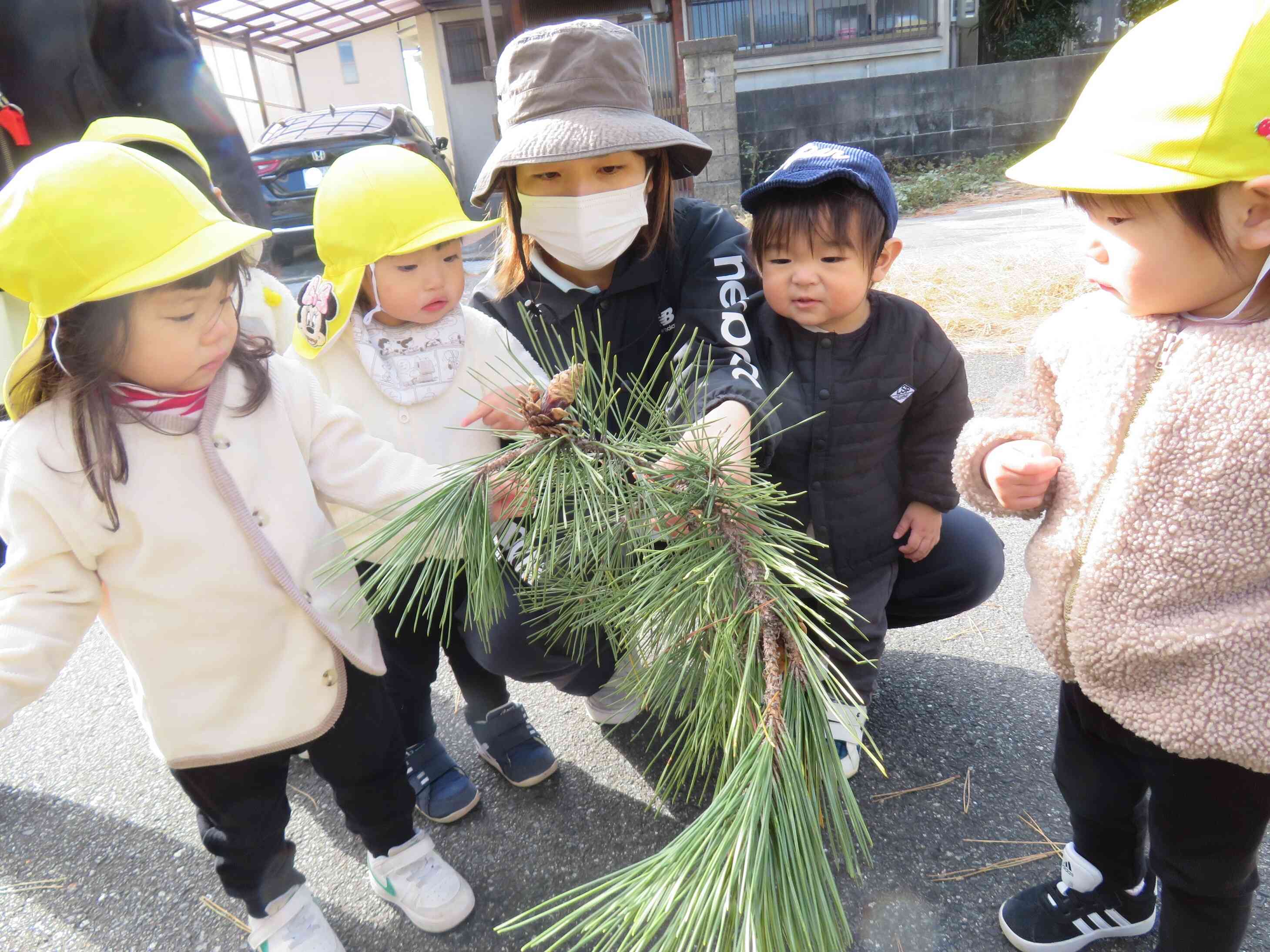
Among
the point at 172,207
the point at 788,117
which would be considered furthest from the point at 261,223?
the point at 788,117

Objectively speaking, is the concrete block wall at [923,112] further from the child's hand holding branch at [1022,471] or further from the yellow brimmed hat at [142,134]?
the child's hand holding branch at [1022,471]

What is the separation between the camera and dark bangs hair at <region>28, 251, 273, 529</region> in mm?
1154

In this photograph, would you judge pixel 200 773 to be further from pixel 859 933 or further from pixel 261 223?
pixel 261 223

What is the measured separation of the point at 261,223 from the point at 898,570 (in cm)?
197

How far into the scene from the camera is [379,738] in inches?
58.9

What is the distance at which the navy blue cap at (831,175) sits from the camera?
144 cm

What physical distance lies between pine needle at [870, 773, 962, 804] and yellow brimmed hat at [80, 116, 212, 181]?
6.64 ft

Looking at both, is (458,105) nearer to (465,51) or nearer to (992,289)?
(465,51)

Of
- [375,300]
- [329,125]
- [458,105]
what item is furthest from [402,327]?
[458,105]

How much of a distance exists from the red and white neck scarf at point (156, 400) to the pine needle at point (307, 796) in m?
0.97

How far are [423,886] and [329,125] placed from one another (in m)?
7.46

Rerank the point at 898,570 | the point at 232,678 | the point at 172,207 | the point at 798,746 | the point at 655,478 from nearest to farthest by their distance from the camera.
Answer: the point at 798,746 < the point at 655,478 < the point at 172,207 < the point at 232,678 < the point at 898,570

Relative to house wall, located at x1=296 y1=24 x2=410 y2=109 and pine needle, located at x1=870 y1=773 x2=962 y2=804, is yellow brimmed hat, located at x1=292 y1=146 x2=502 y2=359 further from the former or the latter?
house wall, located at x1=296 y1=24 x2=410 y2=109

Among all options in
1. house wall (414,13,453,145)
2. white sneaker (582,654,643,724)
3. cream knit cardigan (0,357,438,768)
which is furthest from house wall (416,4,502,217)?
cream knit cardigan (0,357,438,768)
